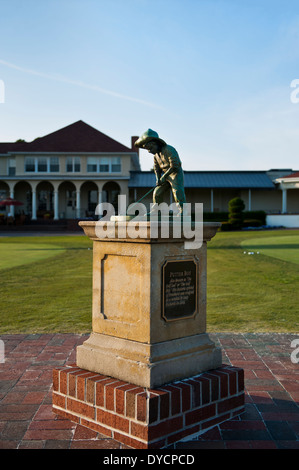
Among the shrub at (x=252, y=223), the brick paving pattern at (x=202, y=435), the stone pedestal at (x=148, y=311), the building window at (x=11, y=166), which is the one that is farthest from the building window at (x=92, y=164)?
the stone pedestal at (x=148, y=311)

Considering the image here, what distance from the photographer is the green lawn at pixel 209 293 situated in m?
7.12

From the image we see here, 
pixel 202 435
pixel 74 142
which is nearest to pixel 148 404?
pixel 202 435

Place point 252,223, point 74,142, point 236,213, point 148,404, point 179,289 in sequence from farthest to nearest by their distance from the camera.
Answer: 1. point 74,142
2. point 252,223
3. point 236,213
4. point 179,289
5. point 148,404

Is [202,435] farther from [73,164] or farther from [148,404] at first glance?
[73,164]

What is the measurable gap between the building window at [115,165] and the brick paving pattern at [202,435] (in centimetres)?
3678

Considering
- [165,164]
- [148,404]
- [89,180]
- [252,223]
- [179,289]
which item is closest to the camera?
[148,404]

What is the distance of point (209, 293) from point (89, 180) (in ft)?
109

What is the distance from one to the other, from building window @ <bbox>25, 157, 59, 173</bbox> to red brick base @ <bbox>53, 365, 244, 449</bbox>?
4039cm

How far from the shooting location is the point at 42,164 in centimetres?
4272

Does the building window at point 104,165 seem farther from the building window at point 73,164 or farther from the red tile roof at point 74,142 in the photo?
the building window at point 73,164

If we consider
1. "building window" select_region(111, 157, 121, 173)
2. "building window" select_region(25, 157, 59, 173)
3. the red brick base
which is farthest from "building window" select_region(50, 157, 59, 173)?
the red brick base

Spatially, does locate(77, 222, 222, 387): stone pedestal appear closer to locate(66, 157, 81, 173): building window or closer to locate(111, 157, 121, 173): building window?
locate(111, 157, 121, 173): building window

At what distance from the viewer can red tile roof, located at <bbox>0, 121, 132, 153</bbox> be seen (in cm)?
4203
